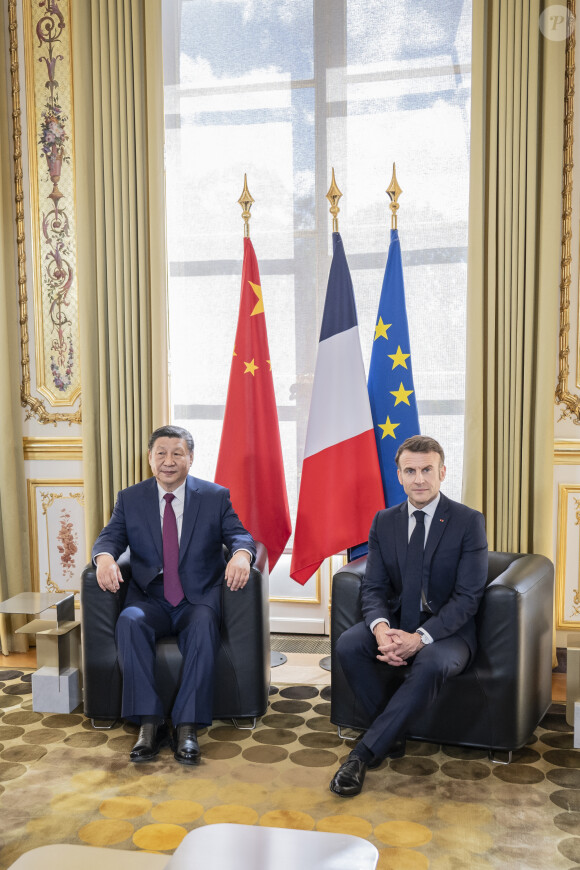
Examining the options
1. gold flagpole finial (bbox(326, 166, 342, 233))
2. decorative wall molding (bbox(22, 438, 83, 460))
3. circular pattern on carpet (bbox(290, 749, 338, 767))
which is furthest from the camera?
decorative wall molding (bbox(22, 438, 83, 460))

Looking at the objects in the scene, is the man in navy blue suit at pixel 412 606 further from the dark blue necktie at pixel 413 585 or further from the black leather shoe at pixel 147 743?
the black leather shoe at pixel 147 743

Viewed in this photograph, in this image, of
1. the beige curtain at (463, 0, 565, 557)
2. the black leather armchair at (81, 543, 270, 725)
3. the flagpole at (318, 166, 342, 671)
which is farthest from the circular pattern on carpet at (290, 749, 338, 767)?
the beige curtain at (463, 0, 565, 557)

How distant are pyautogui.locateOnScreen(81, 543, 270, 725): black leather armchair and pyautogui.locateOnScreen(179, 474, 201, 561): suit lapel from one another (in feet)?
0.81

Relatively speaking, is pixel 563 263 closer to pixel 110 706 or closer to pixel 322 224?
pixel 322 224

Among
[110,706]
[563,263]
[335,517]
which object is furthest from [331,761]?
[563,263]

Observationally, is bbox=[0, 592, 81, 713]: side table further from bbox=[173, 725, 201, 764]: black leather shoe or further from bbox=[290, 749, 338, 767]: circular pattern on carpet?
bbox=[290, 749, 338, 767]: circular pattern on carpet

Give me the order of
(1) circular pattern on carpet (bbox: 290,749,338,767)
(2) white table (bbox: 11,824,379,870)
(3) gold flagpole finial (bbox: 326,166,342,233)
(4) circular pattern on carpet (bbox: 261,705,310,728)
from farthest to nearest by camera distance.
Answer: (3) gold flagpole finial (bbox: 326,166,342,233), (4) circular pattern on carpet (bbox: 261,705,310,728), (1) circular pattern on carpet (bbox: 290,749,338,767), (2) white table (bbox: 11,824,379,870)

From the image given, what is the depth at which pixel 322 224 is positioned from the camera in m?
3.81

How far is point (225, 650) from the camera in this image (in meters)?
2.89

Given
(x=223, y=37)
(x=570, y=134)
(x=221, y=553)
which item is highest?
(x=223, y=37)

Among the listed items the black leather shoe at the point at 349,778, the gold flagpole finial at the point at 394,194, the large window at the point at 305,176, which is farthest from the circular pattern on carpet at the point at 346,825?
the gold flagpole finial at the point at 394,194

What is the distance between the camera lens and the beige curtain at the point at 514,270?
11.0 ft

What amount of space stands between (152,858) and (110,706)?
1.36 meters

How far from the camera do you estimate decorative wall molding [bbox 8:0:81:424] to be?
3908mm
